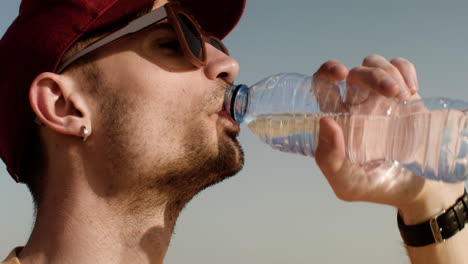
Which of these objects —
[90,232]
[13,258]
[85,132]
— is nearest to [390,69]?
[85,132]

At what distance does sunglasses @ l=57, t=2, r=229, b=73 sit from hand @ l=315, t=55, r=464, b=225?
0.86 meters

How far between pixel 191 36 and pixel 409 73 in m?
1.36

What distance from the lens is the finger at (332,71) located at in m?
2.85

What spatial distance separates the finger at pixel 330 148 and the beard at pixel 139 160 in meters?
0.84

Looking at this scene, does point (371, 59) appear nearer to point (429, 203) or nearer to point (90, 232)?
point (429, 203)

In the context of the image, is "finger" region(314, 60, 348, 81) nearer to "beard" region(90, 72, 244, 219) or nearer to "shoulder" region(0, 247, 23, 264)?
A: "beard" region(90, 72, 244, 219)

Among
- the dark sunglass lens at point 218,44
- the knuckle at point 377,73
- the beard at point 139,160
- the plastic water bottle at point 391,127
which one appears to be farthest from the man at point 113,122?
the knuckle at point 377,73

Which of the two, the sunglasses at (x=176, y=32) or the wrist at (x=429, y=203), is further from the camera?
the sunglasses at (x=176, y=32)

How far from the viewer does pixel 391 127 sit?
3.34 meters

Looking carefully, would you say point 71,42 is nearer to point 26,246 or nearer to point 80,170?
point 80,170

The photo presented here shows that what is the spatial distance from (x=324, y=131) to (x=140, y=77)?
4.22 feet

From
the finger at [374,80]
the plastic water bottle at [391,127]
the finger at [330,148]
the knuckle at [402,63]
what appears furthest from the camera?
the plastic water bottle at [391,127]

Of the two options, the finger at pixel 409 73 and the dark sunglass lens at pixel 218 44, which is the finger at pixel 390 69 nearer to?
the finger at pixel 409 73

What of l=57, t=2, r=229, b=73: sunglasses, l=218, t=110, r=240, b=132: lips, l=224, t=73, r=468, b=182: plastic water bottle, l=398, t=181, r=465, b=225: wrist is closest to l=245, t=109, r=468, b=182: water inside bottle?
l=224, t=73, r=468, b=182: plastic water bottle
